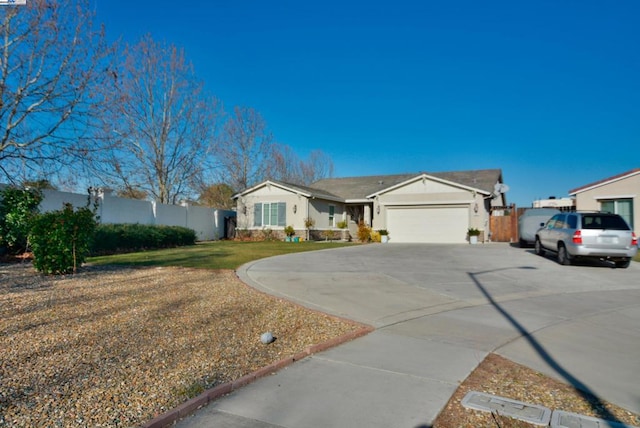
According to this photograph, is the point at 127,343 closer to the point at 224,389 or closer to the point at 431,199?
the point at 224,389

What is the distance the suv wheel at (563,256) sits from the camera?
41.7 ft

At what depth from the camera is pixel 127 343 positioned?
470 cm

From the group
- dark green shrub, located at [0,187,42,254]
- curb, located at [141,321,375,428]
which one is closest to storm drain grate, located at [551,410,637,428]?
curb, located at [141,321,375,428]

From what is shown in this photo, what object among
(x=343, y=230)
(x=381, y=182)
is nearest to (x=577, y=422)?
(x=343, y=230)

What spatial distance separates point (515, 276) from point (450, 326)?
19.2 ft

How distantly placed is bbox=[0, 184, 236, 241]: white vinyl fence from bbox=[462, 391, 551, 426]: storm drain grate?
51.3 feet

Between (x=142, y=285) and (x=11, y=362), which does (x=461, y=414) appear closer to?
(x=11, y=362)

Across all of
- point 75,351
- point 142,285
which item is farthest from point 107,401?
point 142,285

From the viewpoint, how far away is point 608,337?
17.5 feet

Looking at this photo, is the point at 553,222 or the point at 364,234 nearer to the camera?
the point at 553,222

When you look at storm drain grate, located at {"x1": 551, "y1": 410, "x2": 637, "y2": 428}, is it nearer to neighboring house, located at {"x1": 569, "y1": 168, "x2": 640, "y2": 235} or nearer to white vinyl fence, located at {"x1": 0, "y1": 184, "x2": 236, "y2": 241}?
white vinyl fence, located at {"x1": 0, "y1": 184, "x2": 236, "y2": 241}

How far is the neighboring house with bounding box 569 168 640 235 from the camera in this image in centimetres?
2136

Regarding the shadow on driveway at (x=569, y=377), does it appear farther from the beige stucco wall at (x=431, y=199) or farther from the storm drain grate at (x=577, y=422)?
the beige stucco wall at (x=431, y=199)

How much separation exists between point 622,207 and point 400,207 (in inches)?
478
